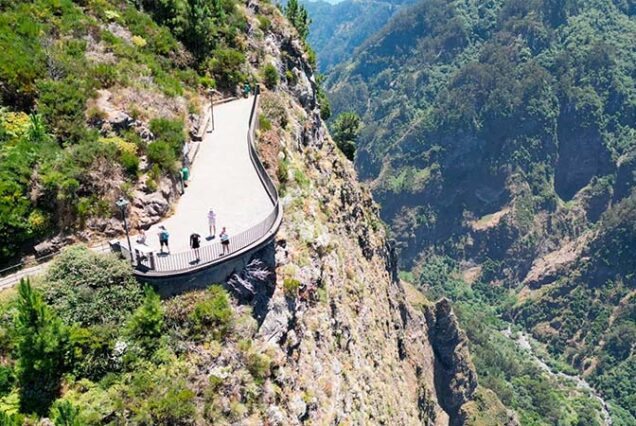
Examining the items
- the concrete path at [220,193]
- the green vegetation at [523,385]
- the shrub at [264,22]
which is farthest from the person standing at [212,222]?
the green vegetation at [523,385]

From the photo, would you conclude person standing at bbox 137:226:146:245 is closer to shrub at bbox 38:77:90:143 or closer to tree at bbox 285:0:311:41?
shrub at bbox 38:77:90:143

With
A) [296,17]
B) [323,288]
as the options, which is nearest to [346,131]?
[296,17]

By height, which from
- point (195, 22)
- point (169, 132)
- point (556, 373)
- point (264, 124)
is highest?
point (195, 22)

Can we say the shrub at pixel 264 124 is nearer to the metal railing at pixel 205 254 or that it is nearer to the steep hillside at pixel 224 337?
the steep hillside at pixel 224 337

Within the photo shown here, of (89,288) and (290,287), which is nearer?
(89,288)

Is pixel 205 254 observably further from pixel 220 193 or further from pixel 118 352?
pixel 220 193

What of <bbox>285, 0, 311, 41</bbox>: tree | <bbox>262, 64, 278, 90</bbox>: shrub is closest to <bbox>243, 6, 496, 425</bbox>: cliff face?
<bbox>262, 64, 278, 90</bbox>: shrub
